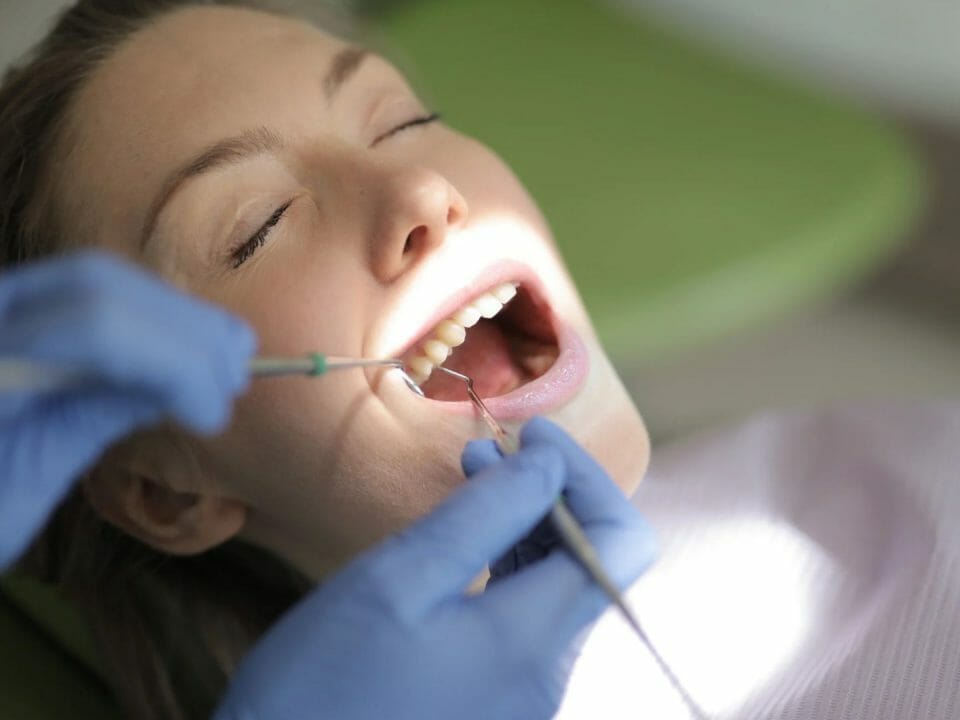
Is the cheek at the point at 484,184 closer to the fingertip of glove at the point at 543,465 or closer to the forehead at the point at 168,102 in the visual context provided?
the forehead at the point at 168,102

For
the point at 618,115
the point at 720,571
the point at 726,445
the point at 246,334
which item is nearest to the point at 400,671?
the point at 246,334

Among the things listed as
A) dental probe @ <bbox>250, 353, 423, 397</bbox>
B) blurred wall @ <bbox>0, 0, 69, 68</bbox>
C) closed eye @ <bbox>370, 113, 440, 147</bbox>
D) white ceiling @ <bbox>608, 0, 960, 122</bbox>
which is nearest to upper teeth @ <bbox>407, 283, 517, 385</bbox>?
dental probe @ <bbox>250, 353, 423, 397</bbox>

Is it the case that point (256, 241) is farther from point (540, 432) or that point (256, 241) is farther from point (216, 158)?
point (540, 432)

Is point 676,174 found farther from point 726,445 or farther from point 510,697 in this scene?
point 510,697

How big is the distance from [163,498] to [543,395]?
1.42ft

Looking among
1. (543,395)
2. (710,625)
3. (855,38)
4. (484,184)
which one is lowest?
(710,625)

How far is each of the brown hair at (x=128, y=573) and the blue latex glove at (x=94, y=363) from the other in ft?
1.68

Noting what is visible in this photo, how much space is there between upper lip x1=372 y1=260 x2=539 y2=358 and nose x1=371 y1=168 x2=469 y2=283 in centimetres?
3

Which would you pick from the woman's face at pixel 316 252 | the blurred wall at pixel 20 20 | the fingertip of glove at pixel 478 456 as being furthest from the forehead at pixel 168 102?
the blurred wall at pixel 20 20

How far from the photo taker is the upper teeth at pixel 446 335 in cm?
108

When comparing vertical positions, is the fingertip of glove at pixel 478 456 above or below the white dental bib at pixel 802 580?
above

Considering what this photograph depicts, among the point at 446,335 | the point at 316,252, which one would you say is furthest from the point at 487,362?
the point at 316,252

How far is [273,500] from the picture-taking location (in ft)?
3.66

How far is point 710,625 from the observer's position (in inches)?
48.7
